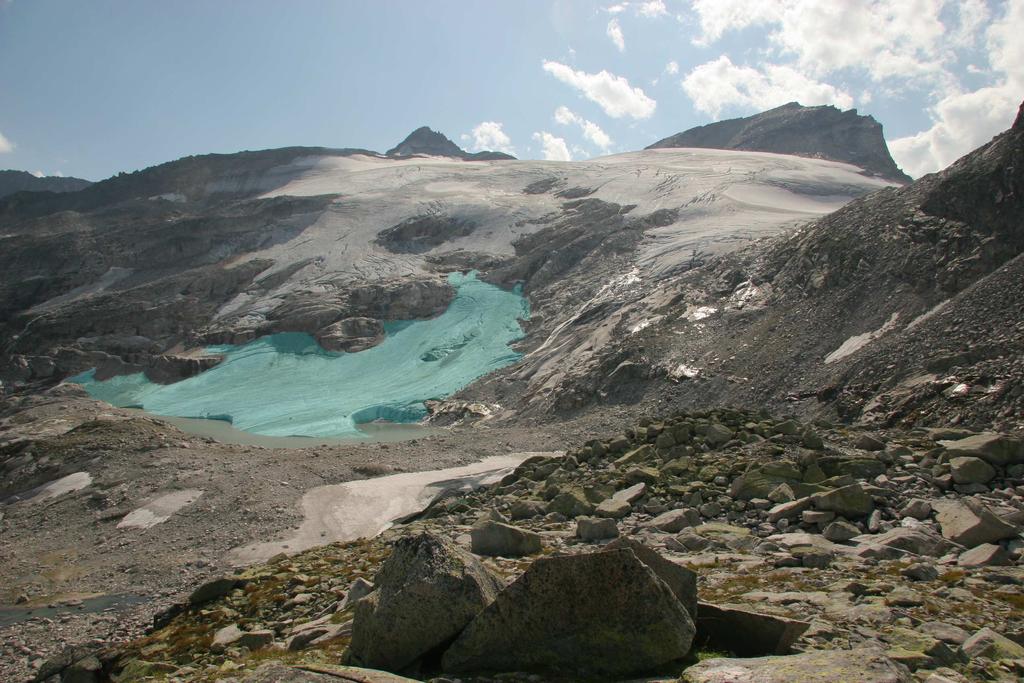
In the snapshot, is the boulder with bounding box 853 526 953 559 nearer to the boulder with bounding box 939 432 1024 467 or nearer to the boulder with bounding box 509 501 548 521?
the boulder with bounding box 939 432 1024 467

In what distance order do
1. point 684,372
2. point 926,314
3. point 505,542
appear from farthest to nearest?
point 684,372
point 926,314
point 505,542

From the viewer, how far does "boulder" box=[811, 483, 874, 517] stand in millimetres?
9047

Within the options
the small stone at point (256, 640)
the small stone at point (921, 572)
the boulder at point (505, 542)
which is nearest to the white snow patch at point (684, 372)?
the boulder at point (505, 542)

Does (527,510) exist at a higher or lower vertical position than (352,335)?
lower

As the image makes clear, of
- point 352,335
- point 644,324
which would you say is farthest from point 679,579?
point 352,335

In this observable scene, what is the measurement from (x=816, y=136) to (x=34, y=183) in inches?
6099

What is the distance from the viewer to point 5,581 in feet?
51.7

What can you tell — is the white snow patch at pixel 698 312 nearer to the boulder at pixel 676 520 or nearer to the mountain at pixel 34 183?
the boulder at pixel 676 520

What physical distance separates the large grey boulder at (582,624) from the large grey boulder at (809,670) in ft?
1.84

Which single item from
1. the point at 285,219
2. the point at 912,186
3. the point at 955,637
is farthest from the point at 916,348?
the point at 285,219

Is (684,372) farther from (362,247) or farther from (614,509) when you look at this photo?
(362,247)

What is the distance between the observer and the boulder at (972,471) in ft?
32.3

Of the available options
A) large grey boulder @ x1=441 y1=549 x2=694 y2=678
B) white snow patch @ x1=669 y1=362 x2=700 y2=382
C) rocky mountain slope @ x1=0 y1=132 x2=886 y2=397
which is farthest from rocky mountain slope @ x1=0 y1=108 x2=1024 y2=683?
rocky mountain slope @ x1=0 y1=132 x2=886 y2=397

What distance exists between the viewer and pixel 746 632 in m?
5.27
